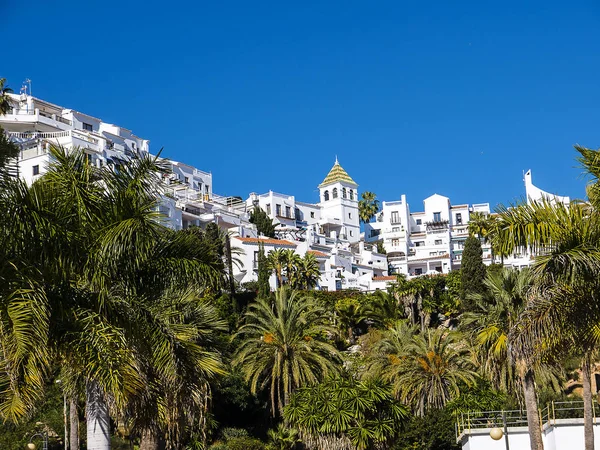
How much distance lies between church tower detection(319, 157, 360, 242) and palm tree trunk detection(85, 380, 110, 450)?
100813 mm

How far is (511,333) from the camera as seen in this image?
1741 cm

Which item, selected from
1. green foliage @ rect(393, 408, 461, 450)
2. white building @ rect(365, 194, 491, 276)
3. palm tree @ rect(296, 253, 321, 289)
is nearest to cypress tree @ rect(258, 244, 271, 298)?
palm tree @ rect(296, 253, 321, 289)

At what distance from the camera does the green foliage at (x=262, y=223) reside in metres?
101

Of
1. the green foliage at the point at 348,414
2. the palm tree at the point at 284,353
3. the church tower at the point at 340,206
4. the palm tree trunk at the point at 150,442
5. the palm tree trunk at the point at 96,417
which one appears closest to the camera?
the palm tree trunk at the point at 96,417

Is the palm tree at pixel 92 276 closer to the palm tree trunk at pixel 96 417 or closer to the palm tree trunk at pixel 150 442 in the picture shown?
the palm tree trunk at pixel 96 417

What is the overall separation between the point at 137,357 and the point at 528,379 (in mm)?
19249

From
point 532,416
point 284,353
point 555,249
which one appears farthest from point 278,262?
point 555,249

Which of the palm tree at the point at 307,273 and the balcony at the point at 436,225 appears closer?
the palm tree at the point at 307,273

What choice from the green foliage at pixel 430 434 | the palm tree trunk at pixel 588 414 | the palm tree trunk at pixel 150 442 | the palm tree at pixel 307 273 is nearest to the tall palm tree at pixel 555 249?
the palm tree trunk at pixel 150 442

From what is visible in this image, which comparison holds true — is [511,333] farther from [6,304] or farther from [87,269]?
[6,304]

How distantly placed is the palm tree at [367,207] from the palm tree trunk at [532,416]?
9945 cm

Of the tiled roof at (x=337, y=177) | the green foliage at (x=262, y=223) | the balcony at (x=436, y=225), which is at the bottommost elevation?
the green foliage at (x=262, y=223)

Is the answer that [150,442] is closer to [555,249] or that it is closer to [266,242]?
[555,249]

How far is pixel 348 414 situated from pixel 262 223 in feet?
194
